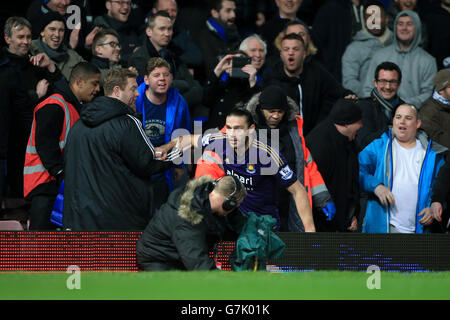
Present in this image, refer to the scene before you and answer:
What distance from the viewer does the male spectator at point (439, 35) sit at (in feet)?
38.3

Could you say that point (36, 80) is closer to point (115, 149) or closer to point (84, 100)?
point (84, 100)

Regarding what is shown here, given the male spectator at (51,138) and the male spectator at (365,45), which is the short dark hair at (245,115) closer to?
the male spectator at (51,138)

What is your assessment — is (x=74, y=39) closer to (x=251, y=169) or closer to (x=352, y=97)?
(x=352, y=97)

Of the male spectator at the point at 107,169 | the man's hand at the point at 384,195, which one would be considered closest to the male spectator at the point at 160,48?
the male spectator at the point at 107,169

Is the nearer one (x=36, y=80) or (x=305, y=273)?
(x=305, y=273)

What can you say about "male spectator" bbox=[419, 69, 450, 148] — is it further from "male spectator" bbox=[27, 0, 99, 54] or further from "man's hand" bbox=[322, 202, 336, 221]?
"male spectator" bbox=[27, 0, 99, 54]

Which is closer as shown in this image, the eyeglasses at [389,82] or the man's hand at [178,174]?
the man's hand at [178,174]

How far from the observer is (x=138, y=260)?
6523 mm

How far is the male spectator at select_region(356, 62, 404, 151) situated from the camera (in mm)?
9688

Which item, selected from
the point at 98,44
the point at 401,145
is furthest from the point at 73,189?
the point at 401,145

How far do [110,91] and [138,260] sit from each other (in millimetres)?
1722

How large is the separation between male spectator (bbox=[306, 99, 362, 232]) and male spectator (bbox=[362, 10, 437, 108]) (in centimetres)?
164

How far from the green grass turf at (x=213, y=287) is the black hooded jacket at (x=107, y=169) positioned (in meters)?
1.10
